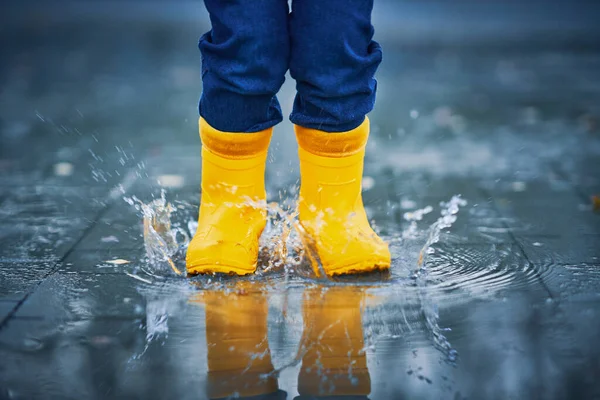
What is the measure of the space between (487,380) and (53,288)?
113cm

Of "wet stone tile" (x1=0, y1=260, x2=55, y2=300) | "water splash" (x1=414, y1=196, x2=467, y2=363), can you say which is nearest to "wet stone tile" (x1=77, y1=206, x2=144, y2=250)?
"wet stone tile" (x1=0, y1=260, x2=55, y2=300)

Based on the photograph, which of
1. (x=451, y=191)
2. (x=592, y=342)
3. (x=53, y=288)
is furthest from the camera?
(x=451, y=191)

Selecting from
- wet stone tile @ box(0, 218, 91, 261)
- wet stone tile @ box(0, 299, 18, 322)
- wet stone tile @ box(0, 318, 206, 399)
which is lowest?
wet stone tile @ box(0, 318, 206, 399)

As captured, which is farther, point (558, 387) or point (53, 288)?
point (53, 288)

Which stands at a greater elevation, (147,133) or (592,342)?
(147,133)

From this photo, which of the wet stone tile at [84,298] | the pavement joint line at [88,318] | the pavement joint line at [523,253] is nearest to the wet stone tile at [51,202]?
the wet stone tile at [84,298]

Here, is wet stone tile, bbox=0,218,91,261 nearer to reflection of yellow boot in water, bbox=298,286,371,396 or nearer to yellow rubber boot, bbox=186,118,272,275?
yellow rubber boot, bbox=186,118,272,275

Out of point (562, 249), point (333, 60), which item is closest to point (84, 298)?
point (333, 60)

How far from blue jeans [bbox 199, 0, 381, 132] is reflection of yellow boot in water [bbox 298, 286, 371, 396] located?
17.8 inches

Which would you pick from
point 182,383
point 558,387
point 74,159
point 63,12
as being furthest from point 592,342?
point 63,12

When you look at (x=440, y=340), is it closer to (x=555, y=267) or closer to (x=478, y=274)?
(x=478, y=274)

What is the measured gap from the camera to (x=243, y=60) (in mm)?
1875

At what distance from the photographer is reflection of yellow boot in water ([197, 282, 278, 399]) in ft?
4.93

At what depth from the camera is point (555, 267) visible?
2.10m
